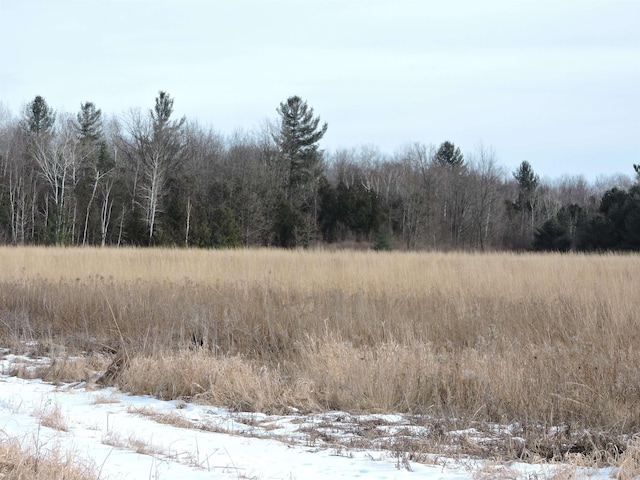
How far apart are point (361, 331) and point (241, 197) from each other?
32445mm

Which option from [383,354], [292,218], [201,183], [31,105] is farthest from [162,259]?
[31,105]

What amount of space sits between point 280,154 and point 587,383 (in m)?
43.3

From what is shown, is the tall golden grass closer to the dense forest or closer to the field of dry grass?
the field of dry grass

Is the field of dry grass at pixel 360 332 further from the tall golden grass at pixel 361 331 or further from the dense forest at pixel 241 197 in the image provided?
the dense forest at pixel 241 197

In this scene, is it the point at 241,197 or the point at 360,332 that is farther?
the point at 241,197

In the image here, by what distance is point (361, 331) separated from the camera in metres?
8.86

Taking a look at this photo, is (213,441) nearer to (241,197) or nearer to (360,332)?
(360,332)

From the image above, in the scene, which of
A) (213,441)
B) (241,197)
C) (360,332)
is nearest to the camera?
(213,441)

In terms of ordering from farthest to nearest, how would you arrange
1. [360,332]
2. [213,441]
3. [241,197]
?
1. [241,197]
2. [360,332]
3. [213,441]

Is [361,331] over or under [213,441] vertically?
over

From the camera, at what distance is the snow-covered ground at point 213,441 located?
3.90 meters

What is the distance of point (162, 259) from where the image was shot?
16391 mm

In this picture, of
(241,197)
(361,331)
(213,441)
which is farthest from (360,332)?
(241,197)

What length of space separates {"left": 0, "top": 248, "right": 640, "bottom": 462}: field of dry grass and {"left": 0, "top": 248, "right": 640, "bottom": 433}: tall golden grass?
0.08ft
